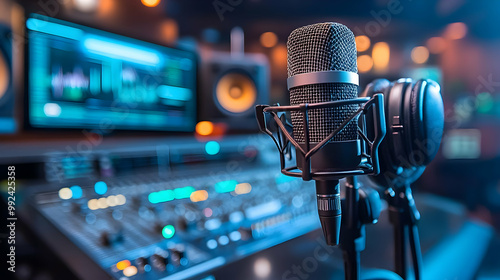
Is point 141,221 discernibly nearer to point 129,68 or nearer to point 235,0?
point 129,68

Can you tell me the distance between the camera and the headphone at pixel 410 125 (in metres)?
0.36

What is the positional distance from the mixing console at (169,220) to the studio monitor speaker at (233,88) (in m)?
0.41

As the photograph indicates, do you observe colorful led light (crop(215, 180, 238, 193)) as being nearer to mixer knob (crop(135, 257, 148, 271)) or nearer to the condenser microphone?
mixer knob (crop(135, 257, 148, 271))

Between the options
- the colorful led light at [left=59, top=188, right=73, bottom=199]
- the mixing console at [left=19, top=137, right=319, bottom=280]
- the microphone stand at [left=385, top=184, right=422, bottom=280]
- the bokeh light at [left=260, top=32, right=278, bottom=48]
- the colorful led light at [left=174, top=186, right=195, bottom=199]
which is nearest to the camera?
the microphone stand at [left=385, top=184, right=422, bottom=280]

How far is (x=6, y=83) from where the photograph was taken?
0.87 meters

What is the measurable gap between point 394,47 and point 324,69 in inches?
50.4

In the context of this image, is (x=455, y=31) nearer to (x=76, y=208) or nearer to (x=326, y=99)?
(x=326, y=99)

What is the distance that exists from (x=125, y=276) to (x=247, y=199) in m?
0.43

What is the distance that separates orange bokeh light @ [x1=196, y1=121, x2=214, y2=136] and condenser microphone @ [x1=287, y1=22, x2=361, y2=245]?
106cm

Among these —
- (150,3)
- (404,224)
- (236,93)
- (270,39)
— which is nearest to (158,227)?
(404,224)

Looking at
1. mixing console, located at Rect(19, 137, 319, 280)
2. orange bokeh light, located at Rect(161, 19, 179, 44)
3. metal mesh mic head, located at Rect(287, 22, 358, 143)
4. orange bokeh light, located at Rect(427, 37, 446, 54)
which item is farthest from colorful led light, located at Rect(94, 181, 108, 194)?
orange bokeh light, located at Rect(427, 37, 446, 54)

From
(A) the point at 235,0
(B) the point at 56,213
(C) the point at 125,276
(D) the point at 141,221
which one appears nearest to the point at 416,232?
(C) the point at 125,276

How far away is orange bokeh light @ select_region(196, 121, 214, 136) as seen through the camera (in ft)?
4.53

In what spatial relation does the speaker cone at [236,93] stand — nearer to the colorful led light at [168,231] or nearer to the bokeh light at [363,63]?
the bokeh light at [363,63]
